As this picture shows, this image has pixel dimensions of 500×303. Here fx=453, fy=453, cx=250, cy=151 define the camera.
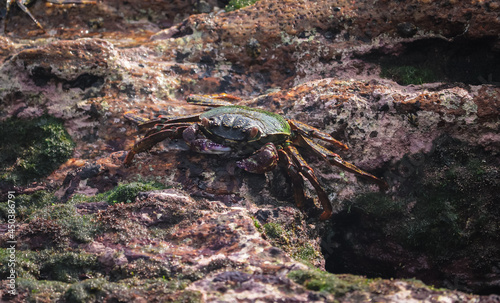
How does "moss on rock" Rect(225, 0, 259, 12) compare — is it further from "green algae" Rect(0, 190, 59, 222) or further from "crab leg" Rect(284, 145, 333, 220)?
"green algae" Rect(0, 190, 59, 222)

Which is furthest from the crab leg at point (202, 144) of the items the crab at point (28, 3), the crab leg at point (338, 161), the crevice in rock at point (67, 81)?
the crab at point (28, 3)

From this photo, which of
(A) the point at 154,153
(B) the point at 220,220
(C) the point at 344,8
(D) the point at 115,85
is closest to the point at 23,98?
(D) the point at 115,85

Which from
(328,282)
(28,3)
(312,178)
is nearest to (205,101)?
(312,178)

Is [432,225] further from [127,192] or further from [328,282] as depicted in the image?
[127,192]

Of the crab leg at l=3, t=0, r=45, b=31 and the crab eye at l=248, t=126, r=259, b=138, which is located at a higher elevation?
the crab leg at l=3, t=0, r=45, b=31

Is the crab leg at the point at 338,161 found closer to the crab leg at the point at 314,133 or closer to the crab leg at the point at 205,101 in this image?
the crab leg at the point at 314,133

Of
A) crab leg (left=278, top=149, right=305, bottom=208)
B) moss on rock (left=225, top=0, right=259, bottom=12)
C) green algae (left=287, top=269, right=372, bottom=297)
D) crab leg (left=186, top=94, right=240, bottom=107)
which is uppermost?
moss on rock (left=225, top=0, right=259, bottom=12)

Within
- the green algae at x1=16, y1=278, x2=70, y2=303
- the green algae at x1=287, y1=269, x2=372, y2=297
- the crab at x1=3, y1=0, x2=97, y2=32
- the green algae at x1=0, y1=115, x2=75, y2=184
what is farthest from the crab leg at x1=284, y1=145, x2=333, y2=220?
the crab at x1=3, y1=0, x2=97, y2=32
